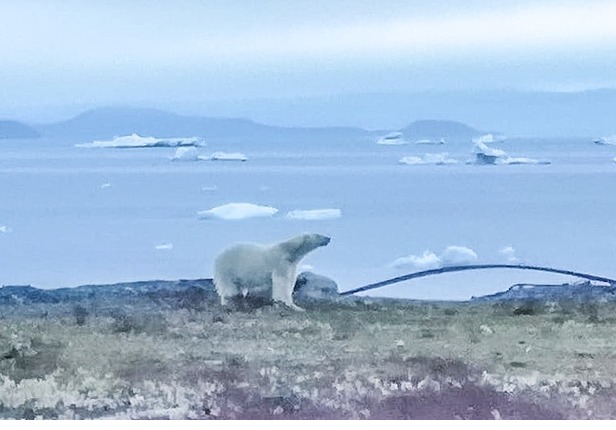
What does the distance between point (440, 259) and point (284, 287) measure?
0.27 meters

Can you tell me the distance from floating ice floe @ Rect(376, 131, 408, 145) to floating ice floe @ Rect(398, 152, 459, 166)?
30 mm

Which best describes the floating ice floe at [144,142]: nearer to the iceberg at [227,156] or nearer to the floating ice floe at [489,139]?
the iceberg at [227,156]

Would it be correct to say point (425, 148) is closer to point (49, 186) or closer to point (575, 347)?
point (575, 347)

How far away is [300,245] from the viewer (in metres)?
1.71

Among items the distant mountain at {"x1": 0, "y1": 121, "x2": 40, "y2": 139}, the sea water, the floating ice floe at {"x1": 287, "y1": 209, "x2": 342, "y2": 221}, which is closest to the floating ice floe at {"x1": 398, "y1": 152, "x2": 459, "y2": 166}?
the sea water

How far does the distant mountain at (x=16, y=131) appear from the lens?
1.74m

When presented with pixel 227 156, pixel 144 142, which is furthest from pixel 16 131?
pixel 227 156

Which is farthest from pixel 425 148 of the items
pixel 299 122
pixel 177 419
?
pixel 177 419

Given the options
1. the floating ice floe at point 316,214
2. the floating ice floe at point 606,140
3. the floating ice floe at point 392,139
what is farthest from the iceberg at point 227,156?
the floating ice floe at point 606,140

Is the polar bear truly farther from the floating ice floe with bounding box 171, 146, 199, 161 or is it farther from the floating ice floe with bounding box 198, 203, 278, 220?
the floating ice floe with bounding box 171, 146, 199, 161

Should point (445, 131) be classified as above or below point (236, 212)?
above

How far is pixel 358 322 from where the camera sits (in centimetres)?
174

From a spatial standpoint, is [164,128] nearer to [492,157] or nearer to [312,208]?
[312,208]

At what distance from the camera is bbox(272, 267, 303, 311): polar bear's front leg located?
5.67 ft
